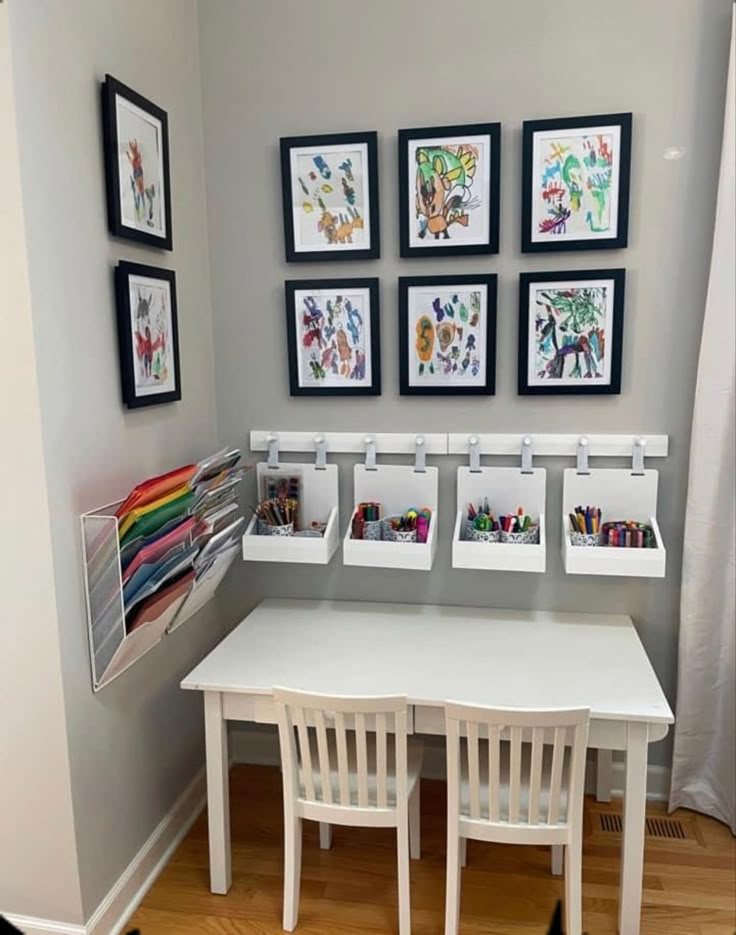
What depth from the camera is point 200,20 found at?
7.75ft

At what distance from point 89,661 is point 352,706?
67 centimetres

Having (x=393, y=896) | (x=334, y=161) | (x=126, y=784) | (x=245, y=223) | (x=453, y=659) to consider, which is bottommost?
(x=393, y=896)

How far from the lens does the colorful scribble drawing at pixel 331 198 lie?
2318 millimetres

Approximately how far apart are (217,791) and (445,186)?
6.16 ft

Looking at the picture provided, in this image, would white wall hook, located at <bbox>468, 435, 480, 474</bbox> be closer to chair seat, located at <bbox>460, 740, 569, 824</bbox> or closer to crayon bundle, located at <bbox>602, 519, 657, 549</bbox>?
crayon bundle, located at <bbox>602, 519, 657, 549</bbox>

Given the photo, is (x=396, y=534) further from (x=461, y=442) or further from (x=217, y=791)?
(x=217, y=791)

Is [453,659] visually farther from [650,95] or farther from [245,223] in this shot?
[650,95]

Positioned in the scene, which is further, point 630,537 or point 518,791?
point 630,537

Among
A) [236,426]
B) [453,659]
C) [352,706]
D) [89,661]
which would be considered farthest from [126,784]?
[236,426]

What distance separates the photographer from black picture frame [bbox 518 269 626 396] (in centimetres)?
222

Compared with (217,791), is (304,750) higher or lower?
higher

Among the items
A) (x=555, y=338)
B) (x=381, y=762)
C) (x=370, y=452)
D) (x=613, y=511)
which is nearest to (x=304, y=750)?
(x=381, y=762)

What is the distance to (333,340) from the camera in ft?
7.92

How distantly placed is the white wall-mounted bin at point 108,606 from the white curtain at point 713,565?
1.54m
